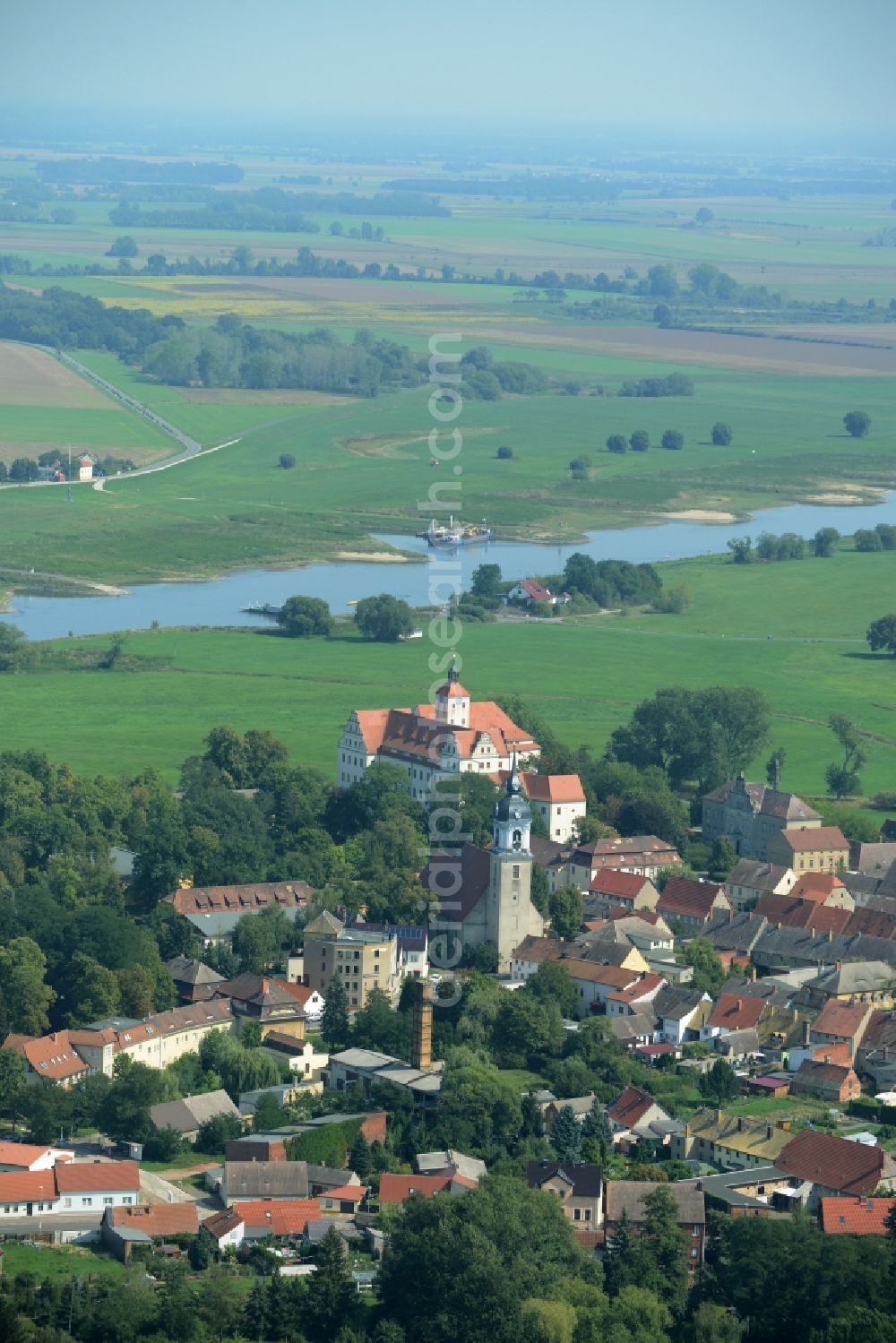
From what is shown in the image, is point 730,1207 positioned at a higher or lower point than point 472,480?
lower

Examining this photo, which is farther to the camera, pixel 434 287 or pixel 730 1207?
pixel 434 287

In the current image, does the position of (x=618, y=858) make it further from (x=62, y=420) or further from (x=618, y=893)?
(x=62, y=420)

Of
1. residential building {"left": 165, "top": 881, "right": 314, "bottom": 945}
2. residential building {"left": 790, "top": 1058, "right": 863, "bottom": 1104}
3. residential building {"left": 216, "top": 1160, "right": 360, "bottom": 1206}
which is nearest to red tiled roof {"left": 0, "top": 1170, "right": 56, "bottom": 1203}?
residential building {"left": 216, "top": 1160, "right": 360, "bottom": 1206}

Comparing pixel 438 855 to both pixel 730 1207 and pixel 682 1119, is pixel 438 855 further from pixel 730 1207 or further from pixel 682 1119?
pixel 730 1207

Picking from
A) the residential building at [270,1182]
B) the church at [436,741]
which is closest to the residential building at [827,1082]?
the residential building at [270,1182]

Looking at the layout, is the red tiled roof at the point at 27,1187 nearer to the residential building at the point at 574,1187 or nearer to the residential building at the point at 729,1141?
the residential building at the point at 574,1187

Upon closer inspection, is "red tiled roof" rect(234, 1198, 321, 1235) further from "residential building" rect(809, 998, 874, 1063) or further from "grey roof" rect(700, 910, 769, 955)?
"grey roof" rect(700, 910, 769, 955)

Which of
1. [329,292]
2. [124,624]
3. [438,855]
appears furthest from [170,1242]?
[329,292]
